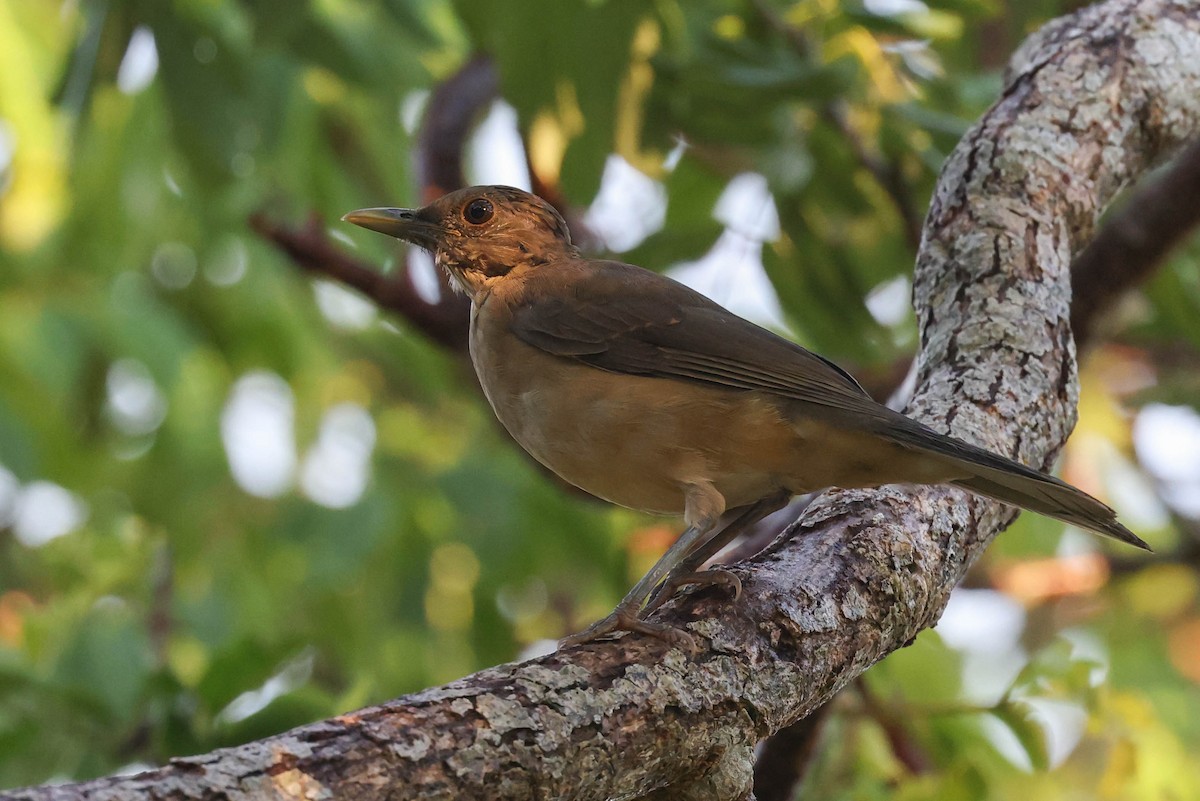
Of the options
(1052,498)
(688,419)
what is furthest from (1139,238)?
(688,419)

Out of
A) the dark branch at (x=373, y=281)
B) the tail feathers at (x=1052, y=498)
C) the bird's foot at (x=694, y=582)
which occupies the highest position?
the dark branch at (x=373, y=281)

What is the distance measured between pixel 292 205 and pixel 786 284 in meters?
2.44

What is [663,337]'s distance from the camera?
3.78 meters

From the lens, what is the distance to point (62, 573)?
5.62 m

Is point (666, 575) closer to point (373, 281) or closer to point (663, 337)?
point (663, 337)

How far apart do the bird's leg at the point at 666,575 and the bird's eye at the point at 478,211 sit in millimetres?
1432

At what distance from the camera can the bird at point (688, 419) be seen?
315cm

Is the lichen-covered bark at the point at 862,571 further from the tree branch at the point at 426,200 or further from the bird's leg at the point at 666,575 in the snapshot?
the tree branch at the point at 426,200

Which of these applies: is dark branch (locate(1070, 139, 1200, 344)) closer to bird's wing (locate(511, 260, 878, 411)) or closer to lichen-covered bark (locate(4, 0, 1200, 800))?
lichen-covered bark (locate(4, 0, 1200, 800))

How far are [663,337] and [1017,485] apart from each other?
3.79 ft

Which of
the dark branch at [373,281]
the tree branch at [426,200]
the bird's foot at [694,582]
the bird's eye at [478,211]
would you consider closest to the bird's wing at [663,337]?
the bird's eye at [478,211]

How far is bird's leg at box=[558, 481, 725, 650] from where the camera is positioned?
2625 millimetres

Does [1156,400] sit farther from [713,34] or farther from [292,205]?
[292,205]

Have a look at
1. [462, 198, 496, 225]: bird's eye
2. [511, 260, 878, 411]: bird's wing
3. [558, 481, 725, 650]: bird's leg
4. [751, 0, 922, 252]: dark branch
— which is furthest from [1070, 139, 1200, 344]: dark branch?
[462, 198, 496, 225]: bird's eye
